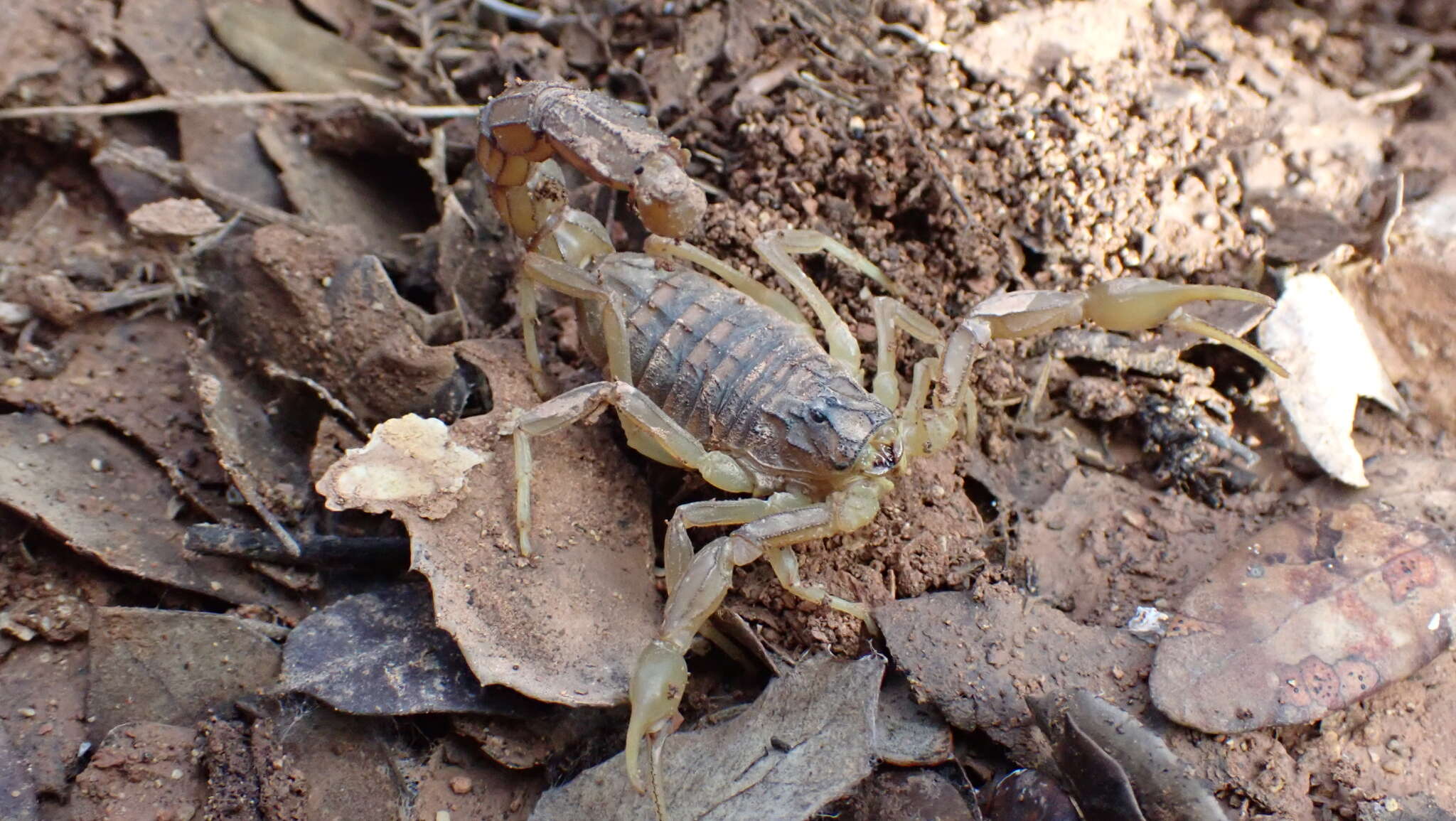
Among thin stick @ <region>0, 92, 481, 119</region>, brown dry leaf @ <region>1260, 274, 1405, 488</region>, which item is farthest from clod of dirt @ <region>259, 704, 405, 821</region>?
brown dry leaf @ <region>1260, 274, 1405, 488</region>

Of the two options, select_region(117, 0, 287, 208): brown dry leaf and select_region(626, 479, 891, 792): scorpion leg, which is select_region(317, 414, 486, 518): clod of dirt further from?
select_region(117, 0, 287, 208): brown dry leaf

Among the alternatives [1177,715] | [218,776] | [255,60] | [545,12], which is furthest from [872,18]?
[218,776]

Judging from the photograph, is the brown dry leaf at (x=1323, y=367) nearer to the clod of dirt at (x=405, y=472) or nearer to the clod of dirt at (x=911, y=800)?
the clod of dirt at (x=911, y=800)

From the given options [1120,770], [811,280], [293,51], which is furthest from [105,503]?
[1120,770]

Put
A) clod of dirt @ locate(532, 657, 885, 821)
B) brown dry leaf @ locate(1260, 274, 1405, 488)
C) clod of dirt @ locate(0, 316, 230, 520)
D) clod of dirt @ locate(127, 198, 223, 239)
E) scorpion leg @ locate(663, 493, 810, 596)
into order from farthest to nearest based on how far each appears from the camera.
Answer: clod of dirt @ locate(127, 198, 223, 239) < brown dry leaf @ locate(1260, 274, 1405, 488) < clod of dirt @ locate(0, 316, 230, 520) < scorpion leg @ locate(663, 493, 810, 596) < clod of dirt @ locate(532, 657, 885, 821)

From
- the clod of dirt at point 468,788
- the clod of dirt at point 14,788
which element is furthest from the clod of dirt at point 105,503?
the clod of dirt at point 468,788

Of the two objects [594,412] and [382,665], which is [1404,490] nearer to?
[594,412]
